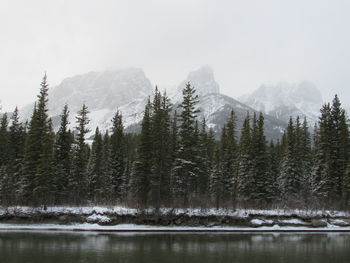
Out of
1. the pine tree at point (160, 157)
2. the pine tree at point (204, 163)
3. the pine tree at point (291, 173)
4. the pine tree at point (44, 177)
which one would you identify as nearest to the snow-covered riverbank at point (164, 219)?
the pine tree at point (44, 177)

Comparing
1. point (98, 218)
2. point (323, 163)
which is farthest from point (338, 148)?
point (98, 218)

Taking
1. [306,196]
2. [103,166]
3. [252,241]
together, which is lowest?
[252,241]

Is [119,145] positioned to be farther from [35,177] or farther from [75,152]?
[35,177]

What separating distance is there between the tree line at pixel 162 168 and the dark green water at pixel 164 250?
16.2 meters

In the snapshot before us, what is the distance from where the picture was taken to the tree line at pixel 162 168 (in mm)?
48125

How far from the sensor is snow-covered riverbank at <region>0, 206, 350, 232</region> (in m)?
40.5

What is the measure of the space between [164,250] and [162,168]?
2441cm

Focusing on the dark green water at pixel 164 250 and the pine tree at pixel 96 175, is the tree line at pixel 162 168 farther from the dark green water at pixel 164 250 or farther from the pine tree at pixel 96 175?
the dark green water at pixel 164 250

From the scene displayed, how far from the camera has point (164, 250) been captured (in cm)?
2533

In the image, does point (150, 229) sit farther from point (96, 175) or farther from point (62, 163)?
point (96, 175)

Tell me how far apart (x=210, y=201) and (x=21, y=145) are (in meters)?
31.4

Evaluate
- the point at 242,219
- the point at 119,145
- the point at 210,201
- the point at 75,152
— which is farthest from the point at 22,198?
the point at 242,219

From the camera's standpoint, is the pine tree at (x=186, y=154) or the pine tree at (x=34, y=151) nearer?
the pine tree at (x=34, y=151)

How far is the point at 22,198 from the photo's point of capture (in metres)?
47.2
